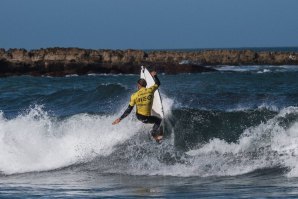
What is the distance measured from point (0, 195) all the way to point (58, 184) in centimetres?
161

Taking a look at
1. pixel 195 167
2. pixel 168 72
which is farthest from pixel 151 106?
pixel 168 72

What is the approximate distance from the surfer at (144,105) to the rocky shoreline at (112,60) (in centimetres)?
3547

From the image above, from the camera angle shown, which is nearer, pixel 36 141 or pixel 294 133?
pixel 294 133

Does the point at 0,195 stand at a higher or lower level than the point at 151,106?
lower

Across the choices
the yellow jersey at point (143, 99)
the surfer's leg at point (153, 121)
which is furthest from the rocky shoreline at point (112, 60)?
the yellow jersey at point (143, 99)

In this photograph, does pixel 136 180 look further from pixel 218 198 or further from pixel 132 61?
pixel 132 61

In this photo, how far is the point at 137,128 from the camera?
650 inches

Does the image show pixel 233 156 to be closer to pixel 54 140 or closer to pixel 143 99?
pixel 143 99

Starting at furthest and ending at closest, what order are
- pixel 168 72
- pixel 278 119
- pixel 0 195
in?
pixel 168 72 → pixel 278 119 → pixel 0 195

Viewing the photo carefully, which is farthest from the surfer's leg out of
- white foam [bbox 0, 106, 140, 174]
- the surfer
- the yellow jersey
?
white foam [bbox 0, 106, 140, 174]

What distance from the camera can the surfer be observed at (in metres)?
14.3

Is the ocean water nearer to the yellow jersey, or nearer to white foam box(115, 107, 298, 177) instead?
white foam box(115, 107, 298, 177)

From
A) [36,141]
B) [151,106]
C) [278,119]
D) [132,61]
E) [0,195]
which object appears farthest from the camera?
[132,61]

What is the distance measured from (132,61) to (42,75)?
1134 cm
